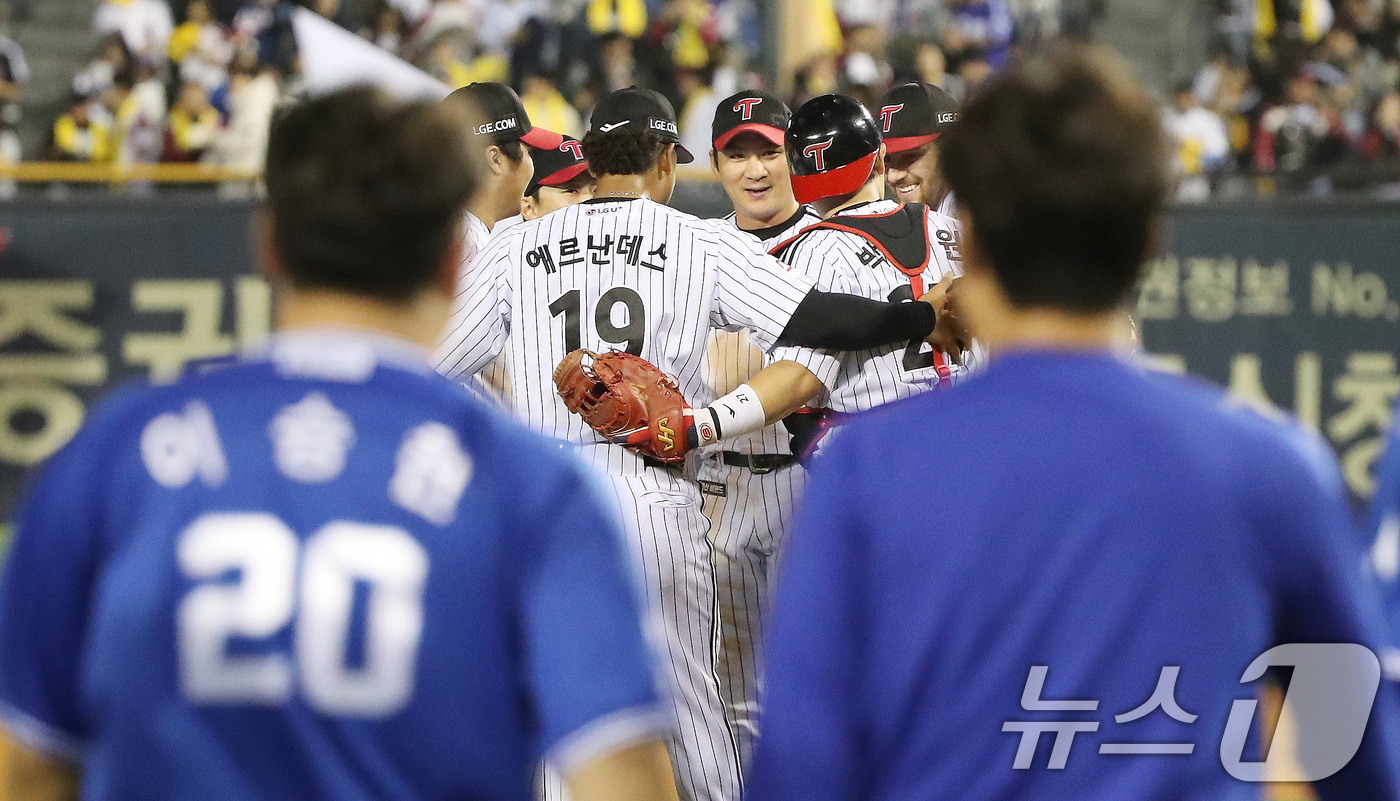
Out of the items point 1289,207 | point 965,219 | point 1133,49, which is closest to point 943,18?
point 1133,49

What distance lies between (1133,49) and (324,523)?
55.6ft

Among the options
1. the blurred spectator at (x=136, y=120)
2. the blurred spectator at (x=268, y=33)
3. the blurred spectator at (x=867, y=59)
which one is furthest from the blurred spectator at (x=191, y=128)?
the blurred spectator at (x=867, y=59)

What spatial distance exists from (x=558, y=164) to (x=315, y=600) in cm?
476

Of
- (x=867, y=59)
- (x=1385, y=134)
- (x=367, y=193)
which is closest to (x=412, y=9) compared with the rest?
(x=867, y=59)

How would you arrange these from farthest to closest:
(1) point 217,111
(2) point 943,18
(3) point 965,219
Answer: (2) point 943,18
(1) point 217,111
(3) point 965,219

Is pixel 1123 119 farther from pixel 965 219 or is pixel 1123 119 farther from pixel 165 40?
pixel 165 40

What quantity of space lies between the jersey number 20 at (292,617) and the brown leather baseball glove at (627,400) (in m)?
2.65

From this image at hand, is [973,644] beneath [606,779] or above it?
above

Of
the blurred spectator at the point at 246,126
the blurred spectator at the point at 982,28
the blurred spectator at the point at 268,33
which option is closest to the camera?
the blurred spectator at the point at 246,126

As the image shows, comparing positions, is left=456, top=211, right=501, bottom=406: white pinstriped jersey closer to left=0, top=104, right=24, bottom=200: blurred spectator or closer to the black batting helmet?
the black batting helmet

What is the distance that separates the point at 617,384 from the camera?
446cm

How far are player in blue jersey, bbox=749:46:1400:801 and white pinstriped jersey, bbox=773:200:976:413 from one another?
3110mm

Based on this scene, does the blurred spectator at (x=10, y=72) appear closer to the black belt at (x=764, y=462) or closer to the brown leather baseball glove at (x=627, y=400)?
the black belt at (x=764, y=462)

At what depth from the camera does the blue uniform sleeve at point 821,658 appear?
1.88 m
